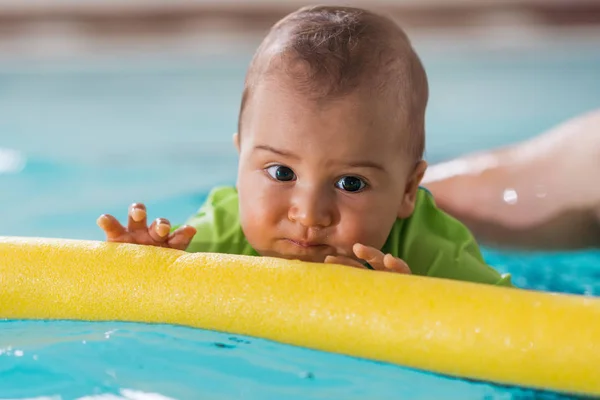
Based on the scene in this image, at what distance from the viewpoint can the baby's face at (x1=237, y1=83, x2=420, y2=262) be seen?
149 cm

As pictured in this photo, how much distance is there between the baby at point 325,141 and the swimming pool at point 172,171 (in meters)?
0.23

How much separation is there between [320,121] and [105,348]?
1.68 feet

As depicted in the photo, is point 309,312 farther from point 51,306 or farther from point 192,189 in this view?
point 192,189

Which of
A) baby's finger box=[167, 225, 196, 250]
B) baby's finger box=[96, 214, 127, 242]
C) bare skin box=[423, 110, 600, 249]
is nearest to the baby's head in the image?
baby's finger box=[167, 225, 196, 250]

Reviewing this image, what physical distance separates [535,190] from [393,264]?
1244 mm

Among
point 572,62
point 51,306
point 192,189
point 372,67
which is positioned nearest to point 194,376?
point 51,306

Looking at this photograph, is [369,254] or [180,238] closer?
[369,254]

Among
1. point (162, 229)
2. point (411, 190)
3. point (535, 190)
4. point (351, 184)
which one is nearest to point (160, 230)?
point (162, 229)

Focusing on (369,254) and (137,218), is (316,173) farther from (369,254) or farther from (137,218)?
(137,218)

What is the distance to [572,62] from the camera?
22.0 feet

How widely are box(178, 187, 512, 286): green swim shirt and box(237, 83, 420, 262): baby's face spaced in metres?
0.21

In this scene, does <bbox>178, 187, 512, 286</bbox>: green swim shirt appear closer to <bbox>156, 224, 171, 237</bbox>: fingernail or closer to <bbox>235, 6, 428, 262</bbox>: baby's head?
<bbox>235, 6, 428, 262</bbox>: baby's head

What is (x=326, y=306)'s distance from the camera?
1.24 m

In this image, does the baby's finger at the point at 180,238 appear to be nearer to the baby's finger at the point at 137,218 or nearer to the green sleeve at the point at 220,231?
the baby's finger at the point at 137,218
